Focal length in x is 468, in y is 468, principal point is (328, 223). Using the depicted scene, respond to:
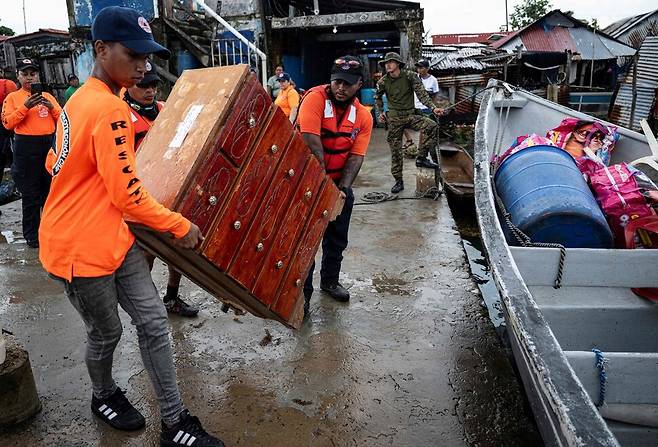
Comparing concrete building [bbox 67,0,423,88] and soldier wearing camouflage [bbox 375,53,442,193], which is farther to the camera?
concrete building [bbox 67,0,423,88]

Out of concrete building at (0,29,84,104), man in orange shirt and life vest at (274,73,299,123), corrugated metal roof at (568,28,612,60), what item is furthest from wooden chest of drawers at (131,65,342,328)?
corrugated metal roof at (568,28,612,60)

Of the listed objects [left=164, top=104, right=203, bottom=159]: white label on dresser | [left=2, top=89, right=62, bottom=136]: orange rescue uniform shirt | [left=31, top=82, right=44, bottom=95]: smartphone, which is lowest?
[left=2, top=89, right=62, bottom=136]: orange rescue uniform shirt

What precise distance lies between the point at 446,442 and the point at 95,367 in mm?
1831

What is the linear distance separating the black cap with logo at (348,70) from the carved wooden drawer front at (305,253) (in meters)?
0.75

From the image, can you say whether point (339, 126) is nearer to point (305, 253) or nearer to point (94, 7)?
point (305, 253)

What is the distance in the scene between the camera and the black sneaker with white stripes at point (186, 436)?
2213mm

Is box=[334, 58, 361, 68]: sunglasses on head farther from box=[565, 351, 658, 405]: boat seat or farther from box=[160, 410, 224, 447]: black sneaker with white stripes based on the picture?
box=[160, 410, 224, 447]: black sneaker with white stripes

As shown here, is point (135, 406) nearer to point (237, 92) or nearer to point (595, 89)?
point (237, 92)

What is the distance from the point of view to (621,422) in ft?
7.93

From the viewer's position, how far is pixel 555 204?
330 centimetres

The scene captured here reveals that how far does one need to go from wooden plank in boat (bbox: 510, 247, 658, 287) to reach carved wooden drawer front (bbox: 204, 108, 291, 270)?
1594 millimetres

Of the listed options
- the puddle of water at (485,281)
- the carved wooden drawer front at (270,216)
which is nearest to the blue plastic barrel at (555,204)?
the puddle of water at (485,281)

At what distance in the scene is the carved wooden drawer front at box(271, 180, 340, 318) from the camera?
2613 mm

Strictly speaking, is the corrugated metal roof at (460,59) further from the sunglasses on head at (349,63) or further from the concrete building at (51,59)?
the sunglasses on head at (349,63)
